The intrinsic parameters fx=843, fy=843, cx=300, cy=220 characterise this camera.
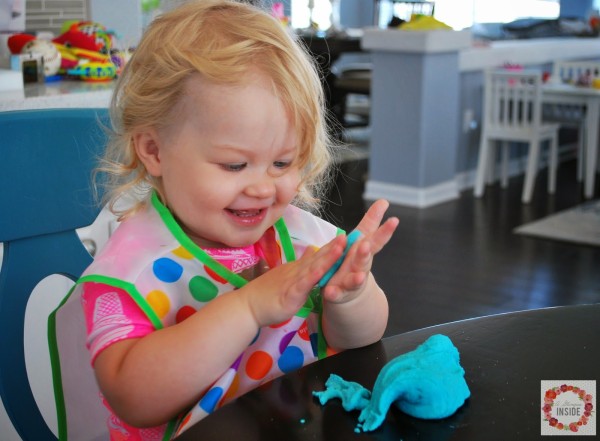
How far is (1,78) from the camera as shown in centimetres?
212

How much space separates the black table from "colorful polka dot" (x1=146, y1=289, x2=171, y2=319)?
176 mm

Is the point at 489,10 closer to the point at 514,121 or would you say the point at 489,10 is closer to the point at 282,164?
the point at 514,121

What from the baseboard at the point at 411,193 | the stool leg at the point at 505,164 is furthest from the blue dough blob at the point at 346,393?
the stool leg at the point at 505,164

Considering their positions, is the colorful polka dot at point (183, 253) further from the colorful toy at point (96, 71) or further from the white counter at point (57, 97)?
the colorful toy at point (96, 71)

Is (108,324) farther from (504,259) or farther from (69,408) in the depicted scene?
(504,259)

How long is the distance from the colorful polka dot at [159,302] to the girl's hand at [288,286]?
133mm

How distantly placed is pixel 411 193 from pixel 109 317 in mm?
4690

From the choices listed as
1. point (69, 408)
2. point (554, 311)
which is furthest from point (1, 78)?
point (554, 311)

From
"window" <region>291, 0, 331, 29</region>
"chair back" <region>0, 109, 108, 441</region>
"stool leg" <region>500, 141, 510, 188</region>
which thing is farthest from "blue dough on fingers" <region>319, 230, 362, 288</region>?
"window" <region>291, 0, 331, 29</region>

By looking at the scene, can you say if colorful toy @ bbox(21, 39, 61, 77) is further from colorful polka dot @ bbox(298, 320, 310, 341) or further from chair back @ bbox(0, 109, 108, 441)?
colorful polka dot @ bbox(298, 320, 310, 341)

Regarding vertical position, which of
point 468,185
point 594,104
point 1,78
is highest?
point 1,78

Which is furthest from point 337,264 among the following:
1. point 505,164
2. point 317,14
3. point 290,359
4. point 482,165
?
point 317,14

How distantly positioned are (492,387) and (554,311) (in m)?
0.23

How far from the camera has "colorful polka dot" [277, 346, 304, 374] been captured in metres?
0.98
